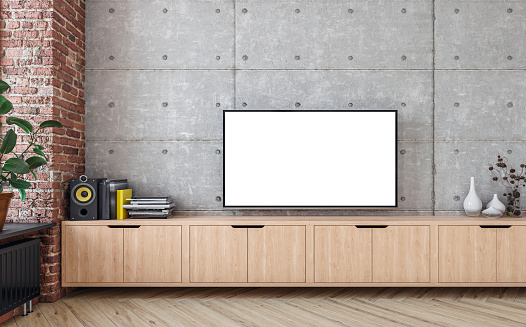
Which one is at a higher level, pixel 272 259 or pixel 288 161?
pixel 288 161

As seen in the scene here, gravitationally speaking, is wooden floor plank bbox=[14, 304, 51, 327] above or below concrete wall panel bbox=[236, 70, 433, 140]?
below

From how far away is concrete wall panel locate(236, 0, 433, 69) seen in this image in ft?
11.6

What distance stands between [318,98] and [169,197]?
5.63 ft

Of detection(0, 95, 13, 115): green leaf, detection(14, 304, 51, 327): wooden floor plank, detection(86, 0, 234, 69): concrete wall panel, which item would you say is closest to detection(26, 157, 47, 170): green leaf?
detection(0, 95, 13, 115): green leaf

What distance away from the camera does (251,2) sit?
3.56 m

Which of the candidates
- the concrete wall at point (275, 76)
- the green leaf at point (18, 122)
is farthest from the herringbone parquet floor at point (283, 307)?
the green leaf at point (18, 122)

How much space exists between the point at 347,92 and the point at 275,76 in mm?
726

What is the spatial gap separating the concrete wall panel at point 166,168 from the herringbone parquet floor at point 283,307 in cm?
90

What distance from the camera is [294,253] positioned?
10.2ft

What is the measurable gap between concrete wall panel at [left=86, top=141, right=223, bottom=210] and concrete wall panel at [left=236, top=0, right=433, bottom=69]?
1016mm

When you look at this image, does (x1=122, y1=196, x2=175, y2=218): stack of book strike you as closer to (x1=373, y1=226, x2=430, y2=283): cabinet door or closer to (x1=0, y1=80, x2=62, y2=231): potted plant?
(x1=0, y1=80, x2=62, y2=231): potted plant

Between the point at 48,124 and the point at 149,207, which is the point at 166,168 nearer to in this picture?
the point at 149,207

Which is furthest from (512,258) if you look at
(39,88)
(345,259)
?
(39,88)

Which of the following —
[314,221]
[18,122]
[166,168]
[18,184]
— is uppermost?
[18,122]
